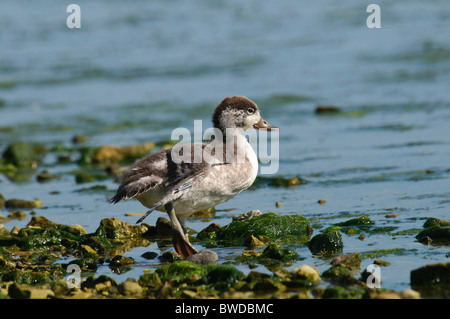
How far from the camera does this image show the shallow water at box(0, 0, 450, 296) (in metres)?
9.48

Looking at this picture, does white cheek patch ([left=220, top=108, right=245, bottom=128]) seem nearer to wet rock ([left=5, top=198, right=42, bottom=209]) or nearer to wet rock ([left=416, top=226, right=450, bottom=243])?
wet rock ([left=416, top=226, right=450, bottom=243])

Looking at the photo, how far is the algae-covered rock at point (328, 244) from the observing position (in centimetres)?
716

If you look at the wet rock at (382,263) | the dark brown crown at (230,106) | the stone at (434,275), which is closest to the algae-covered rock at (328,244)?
the wet rock at (382,263)

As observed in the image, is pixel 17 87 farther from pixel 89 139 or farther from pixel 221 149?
pixel 221 149

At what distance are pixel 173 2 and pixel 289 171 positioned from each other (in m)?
25.1

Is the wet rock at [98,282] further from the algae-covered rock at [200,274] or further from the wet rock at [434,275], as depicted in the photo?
the wet rock at [434,275]

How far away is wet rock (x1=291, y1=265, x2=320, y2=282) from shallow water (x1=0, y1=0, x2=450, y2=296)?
500 millimetres

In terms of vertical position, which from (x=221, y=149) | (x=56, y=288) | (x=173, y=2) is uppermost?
(x=173, y=2)

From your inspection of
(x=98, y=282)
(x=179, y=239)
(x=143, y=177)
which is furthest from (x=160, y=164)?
(x=98, y=282)

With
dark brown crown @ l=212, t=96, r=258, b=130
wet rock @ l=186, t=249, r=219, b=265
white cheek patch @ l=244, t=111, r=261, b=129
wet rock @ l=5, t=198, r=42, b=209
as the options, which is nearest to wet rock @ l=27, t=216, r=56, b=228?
wet rock @ l=5, t=198, r=42, b=209

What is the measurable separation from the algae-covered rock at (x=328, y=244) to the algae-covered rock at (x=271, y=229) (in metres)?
0.53

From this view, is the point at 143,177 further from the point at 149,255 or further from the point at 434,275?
the point at 434,275
